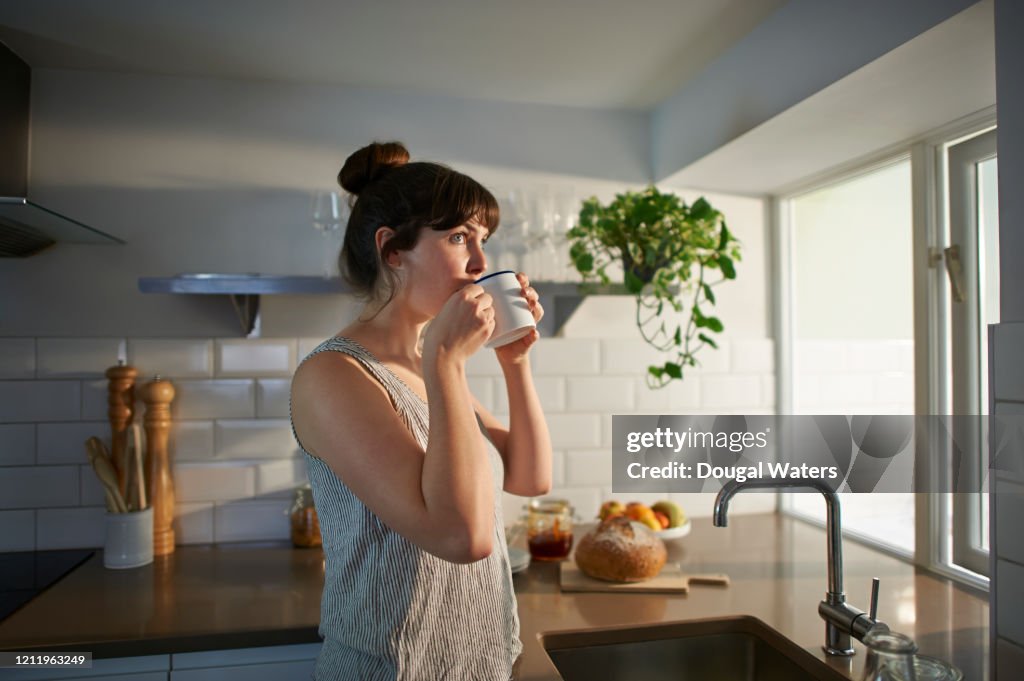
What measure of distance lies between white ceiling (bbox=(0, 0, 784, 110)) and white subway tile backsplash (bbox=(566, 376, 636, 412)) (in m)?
0.79

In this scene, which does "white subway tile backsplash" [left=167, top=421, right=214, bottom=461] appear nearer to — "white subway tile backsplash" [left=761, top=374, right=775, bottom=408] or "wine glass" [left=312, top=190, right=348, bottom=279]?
"wine glass" [left=312, top=190, right=348, bottom=279]

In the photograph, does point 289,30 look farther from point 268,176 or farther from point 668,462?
point 668,462

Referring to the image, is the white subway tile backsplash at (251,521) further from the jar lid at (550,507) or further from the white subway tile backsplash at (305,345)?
the jar lid at (550,507)

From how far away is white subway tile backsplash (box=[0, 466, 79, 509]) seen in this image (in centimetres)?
167

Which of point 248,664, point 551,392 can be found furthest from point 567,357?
point 248,664

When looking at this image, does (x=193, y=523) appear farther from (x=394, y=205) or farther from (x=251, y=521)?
(x=394, y=205)

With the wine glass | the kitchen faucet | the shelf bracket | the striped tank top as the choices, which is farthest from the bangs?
the shelf bracket

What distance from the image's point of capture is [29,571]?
1531 mm

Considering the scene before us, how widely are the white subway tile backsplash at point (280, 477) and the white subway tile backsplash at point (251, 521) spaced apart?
0.09 feet

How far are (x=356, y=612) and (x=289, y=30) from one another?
3.98 feet

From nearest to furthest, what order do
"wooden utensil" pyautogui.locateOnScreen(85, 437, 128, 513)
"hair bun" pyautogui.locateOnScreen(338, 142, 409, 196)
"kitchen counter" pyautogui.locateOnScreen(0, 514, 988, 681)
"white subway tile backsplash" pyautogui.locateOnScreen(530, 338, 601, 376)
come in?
"hair bun" pyautogui.locateOnScreen(338, 142, 409, 196)
"kitchen counter" pyautogui.locateOnScreen(0, 514, 988, 681)
"wooden utensil" pyautogui.locateOnScreen(85, 437, 128, 513)
"white subway tile backsplash" pyautogui.locateOnScreen(530, 338, 601, 376)

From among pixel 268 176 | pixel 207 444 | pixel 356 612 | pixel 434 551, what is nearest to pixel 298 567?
pixel 207 444

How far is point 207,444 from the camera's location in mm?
→ 1764

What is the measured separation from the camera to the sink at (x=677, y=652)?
4.11ft
